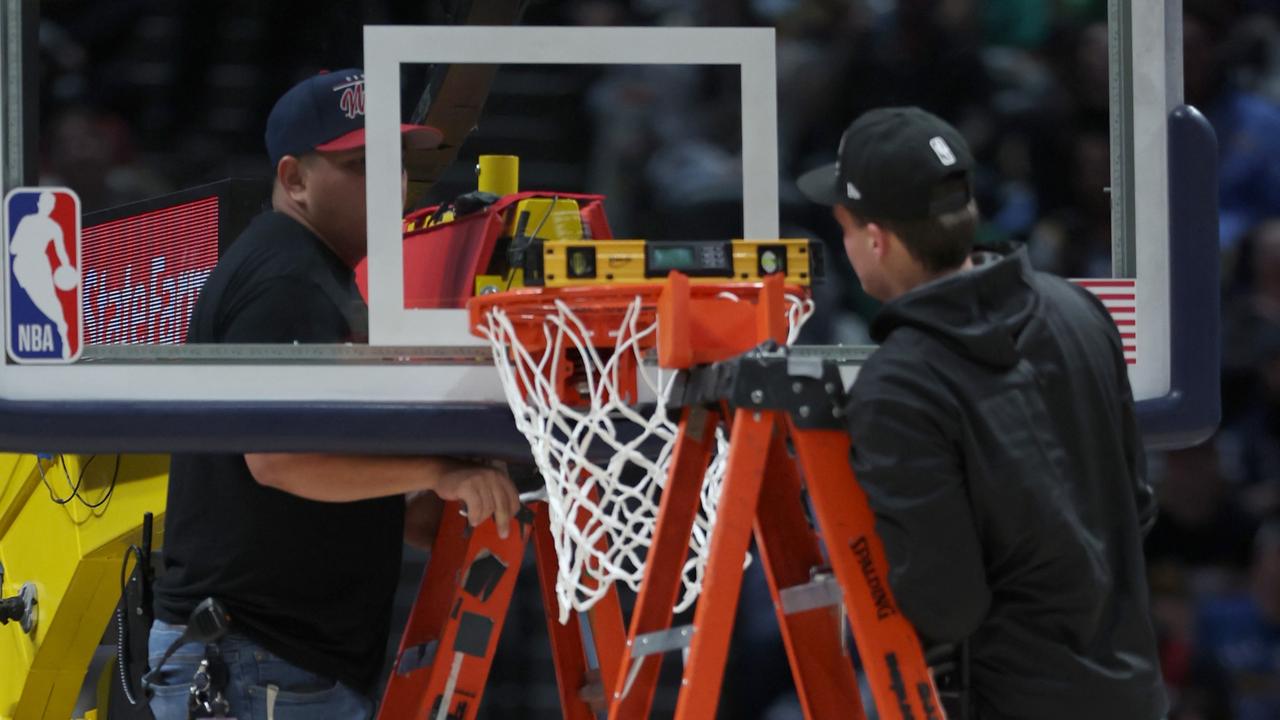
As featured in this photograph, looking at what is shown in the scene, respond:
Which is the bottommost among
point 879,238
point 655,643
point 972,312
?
point 655,643

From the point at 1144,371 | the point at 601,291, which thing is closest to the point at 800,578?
the point at 601,291

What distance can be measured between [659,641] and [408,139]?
1147 millimetres

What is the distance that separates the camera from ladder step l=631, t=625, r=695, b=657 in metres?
2.62

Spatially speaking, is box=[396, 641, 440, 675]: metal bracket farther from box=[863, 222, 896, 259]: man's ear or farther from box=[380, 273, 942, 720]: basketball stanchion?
box=[863, 222, 896, 259]: man's ear

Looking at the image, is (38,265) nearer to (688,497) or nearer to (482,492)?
(482,492)

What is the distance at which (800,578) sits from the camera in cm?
273

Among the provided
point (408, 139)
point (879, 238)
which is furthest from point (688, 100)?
point (879, 238)

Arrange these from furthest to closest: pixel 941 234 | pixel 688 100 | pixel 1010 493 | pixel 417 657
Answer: pixel 417 657 < pixel 688 100 < pixel 941 234 < pixel 1010 493

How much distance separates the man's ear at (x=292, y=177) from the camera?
3.28 metres

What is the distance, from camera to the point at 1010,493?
2398 mm

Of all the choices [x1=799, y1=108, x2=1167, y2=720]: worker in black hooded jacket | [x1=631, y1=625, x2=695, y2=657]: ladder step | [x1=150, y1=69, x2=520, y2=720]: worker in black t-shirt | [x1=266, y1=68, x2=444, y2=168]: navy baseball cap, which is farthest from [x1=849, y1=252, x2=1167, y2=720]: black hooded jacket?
[x1=266, y1=68, x2=444, y2=168]: navy baseball cap

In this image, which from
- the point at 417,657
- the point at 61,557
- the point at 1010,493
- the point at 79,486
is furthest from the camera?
the point at 61,557

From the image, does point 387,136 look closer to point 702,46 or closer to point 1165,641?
point 702,46

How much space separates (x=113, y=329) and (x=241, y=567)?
0.54 metres
